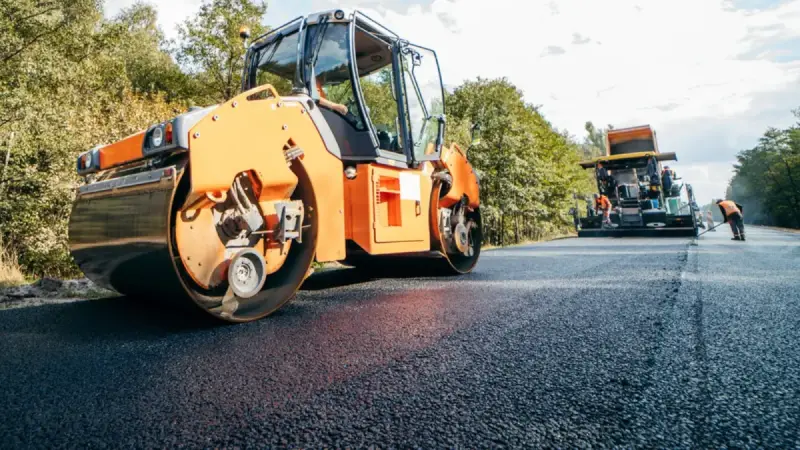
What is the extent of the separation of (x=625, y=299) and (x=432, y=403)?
7.52ft

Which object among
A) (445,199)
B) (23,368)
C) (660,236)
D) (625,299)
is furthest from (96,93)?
(660,236)

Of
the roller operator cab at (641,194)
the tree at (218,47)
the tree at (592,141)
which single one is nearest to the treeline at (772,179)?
the tree at (592,141)

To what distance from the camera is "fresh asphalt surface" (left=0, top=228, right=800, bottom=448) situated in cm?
128

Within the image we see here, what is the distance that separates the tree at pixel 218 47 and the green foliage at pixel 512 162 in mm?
10240

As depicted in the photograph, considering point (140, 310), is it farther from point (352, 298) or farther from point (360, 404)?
point (360, 404)

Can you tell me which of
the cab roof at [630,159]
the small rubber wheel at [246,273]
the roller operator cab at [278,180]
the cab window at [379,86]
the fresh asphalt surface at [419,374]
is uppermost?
the cab roof at [630,159]

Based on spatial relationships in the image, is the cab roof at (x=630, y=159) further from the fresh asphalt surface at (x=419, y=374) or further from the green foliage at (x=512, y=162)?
the fresh asphalt surface at (x=419, y=374)

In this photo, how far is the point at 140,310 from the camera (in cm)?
311

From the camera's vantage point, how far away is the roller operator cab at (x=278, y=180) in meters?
2.53

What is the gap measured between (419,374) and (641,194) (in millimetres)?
15673

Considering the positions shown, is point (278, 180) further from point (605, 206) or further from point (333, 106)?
point (605, 206)

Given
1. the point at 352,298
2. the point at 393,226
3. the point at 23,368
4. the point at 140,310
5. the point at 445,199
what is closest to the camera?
the point at 23,368

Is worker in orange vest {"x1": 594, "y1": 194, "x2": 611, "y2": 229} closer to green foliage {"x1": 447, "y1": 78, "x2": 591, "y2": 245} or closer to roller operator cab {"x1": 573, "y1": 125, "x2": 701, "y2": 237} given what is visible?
roller operator cab {"x1": 573, "y1": 125, "x2": 701, "y2": 237}

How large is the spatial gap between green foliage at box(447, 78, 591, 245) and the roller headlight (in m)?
Answer: 18.5
